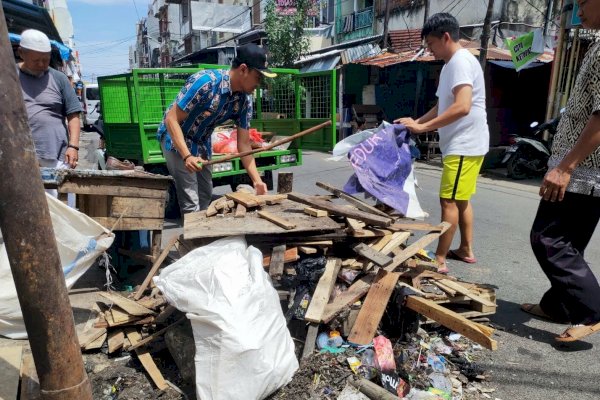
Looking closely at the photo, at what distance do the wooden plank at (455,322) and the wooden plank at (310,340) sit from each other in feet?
2.14

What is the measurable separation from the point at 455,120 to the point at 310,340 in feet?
7.05

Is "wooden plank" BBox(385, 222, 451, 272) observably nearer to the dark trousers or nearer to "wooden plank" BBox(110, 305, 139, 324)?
the dark trousers

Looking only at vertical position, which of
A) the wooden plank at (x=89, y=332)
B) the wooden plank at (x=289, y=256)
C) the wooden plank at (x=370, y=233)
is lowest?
the wooden plank at (x=89, y=332)

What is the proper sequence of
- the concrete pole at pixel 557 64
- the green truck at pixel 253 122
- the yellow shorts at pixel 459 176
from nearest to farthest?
the yellow shorts at pixel 459 176 → the green truck at pixel 253 122 → the concrete pole at pixel 557 64

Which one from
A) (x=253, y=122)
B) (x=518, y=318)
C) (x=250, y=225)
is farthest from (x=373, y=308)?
(x=253, y=122)

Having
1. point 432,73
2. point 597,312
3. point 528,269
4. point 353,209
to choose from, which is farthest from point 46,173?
point 432,73

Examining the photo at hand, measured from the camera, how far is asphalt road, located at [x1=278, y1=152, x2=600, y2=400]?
2.59m

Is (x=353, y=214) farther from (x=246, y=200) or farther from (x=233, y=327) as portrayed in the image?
(x=233, y=327)

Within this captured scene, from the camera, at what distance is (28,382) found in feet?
8.23

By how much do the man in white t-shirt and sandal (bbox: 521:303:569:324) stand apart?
669mm

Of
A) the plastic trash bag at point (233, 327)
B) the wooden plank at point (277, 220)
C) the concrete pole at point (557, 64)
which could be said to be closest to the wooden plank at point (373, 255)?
the wooden plank at point (277, 220)

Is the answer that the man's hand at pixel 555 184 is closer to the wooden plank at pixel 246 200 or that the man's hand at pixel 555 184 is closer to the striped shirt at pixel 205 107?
the wooden plank at pixel 246 200

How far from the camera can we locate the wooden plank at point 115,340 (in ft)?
9.37

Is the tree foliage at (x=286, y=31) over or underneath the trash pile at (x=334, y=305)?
over
